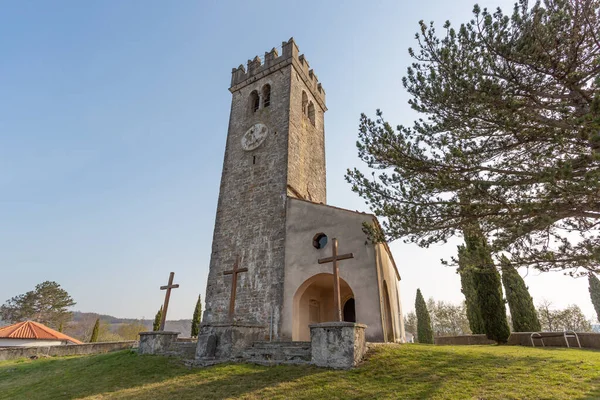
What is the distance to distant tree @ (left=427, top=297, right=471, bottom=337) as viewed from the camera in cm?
4809

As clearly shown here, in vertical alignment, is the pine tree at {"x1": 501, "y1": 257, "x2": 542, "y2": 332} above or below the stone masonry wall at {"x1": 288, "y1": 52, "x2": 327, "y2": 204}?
below

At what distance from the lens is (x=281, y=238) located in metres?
13.6

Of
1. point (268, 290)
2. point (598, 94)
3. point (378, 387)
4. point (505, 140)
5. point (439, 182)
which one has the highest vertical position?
point (505, 140)

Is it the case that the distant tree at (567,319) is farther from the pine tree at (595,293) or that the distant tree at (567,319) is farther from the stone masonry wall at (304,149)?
the stone masonry wall at (304,149)

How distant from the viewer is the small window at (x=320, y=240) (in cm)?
1285

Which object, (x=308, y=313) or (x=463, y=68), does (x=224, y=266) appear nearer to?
(x=308, y=313)

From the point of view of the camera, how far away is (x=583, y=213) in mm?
6469

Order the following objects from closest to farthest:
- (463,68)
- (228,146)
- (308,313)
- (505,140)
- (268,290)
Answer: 1. (463,68)
2. (505,140)
3. (268,290)
4. (308,313)
5. (228,146)

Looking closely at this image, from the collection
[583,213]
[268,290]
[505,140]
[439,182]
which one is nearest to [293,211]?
[268,290]

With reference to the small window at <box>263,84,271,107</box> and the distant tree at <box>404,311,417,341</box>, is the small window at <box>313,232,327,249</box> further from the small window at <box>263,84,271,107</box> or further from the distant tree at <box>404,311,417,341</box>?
the distant tree at <box>404,311,417,341</box>

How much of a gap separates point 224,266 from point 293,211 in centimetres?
417

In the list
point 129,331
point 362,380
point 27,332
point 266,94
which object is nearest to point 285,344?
point 362,380

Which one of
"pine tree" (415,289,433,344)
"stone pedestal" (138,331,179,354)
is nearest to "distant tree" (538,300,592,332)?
"pine tree" (415,289,433,344)

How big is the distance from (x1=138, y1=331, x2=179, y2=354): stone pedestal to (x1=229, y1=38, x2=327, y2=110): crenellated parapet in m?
14.3
